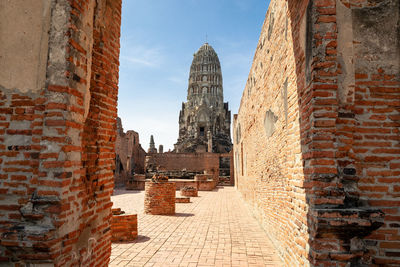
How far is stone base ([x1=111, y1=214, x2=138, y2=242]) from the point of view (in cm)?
591

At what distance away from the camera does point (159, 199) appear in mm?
9406

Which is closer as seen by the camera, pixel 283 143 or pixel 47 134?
pixel 47 134

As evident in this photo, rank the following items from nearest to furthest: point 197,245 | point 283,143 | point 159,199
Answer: point 283,143 → point 197,245 → point 159,199

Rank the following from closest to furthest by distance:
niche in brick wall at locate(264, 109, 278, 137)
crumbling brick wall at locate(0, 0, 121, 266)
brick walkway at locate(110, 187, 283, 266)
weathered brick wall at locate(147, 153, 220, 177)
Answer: crumbling brick wall at locate(0, 0, 121, 266) → brick walkway at locate(110, 187, 283, 266) → niche in brick wall at locate(264, 109, 278, 137) → weathered brick wall at locate(147, 153, 220, 177)

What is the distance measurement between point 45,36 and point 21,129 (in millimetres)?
1052

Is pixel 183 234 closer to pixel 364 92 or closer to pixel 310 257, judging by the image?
pixel 310 257

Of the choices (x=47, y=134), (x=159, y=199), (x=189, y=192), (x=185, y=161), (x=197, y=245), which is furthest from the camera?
(x=185, y=161)

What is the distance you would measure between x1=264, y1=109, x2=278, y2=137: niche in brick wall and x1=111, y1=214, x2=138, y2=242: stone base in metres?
3.76

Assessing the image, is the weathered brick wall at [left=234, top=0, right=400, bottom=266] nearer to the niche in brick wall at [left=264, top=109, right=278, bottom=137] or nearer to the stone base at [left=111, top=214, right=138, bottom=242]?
the niche in brick wall at [left=264, top=109, right=278, bottom=137]

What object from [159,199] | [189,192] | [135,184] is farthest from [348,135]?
[135,184]

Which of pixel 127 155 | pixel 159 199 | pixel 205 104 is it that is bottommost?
pixel 159 199

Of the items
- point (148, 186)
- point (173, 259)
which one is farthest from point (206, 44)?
point (173, 259)

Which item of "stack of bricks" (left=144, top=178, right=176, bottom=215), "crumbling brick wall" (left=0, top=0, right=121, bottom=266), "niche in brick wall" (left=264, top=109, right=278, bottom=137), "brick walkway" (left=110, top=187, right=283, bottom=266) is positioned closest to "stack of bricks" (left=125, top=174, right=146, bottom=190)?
"stack of bricks" (left=144, top=178, right=176, bottom=215)

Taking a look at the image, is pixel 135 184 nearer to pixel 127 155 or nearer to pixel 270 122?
pixel 127 155
